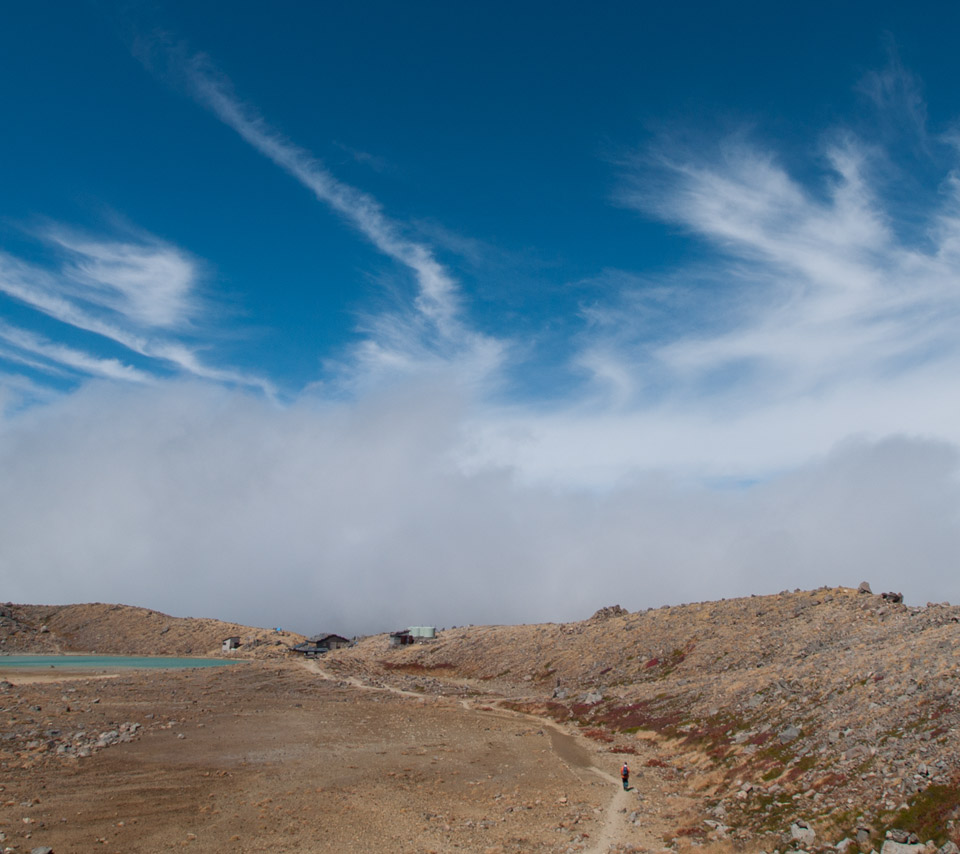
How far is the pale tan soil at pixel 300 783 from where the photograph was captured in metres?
31.3

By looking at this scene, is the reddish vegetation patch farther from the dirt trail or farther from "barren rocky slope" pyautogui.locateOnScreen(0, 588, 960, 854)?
the dirt trail

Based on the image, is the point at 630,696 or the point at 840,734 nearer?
the point at 840,734

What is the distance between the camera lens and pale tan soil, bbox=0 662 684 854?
31.3 m

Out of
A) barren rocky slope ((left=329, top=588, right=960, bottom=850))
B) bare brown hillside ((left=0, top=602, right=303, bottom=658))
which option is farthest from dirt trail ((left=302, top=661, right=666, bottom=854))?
bare brown hillside ((left=0, top=602, right=303, bottom=658))

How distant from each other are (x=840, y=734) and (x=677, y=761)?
13.7 meters

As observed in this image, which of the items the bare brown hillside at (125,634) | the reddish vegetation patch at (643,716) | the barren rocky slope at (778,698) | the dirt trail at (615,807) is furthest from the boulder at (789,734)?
the bare brown hillside at (125,634)

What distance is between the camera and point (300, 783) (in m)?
40.7

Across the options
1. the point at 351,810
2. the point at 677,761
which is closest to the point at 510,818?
the point at 351,810

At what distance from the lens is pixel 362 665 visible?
126m

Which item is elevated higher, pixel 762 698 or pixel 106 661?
pixel 762 698

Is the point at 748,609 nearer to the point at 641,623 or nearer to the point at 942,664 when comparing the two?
the point at 641,623

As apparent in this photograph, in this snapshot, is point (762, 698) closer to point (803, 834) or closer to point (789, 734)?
point (789, 734)

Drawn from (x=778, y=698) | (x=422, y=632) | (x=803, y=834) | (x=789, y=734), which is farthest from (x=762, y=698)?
(x=422, y=632)

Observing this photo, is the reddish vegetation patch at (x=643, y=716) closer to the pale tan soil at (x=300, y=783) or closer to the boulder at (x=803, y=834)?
the pale tan soil at (x=300, y=783)
